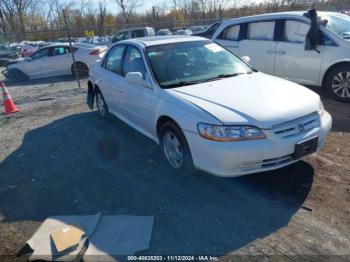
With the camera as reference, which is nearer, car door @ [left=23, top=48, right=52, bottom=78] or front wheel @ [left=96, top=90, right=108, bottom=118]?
front wheel @ [left=96, top=90, right=108, bottom=118]

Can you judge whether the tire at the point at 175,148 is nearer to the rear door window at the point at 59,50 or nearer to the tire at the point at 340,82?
the tire at the point at 340,82

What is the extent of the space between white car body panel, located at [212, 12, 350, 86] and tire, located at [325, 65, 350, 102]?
0.14 m

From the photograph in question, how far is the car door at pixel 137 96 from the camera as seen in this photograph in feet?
14.8

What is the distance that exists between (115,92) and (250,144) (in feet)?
9.89

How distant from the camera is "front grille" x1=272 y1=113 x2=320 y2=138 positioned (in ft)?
11.1

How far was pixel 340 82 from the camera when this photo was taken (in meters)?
6.59

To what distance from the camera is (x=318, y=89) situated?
7754mm

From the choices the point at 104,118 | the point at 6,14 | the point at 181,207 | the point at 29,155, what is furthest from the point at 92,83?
the point at 6,14

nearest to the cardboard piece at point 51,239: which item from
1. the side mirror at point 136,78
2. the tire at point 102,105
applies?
the side mirror at point 136,78

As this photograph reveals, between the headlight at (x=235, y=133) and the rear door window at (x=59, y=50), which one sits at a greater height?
the rear door window at (x=59, y=50)

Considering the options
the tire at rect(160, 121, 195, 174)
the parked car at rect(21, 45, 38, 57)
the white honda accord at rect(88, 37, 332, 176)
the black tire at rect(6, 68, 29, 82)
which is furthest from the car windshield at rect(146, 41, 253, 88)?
the parked car at rect(21, 45, 38, 57)

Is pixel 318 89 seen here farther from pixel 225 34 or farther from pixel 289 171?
pixel 289 171

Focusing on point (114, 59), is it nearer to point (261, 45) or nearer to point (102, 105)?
point (102, 105)

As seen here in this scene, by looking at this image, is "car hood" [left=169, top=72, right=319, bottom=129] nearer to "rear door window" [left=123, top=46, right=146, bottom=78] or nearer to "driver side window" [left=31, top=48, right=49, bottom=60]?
"rear door window" [left=123, top=46, right=146, bottom=78]
